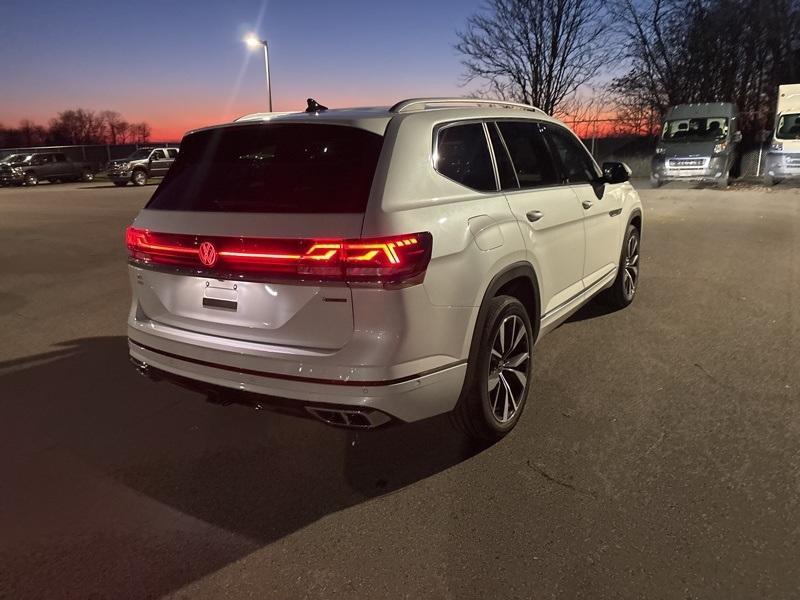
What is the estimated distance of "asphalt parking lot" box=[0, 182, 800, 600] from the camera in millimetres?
2406

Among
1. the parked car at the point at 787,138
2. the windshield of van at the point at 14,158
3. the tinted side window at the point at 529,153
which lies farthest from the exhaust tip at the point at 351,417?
the windshield of van at the point at 14,158

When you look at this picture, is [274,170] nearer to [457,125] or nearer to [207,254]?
[207,254]

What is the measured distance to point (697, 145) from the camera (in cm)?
2061

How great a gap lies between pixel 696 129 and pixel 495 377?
21285 millimetres

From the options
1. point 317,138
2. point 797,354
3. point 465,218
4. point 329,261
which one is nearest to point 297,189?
point 317,138

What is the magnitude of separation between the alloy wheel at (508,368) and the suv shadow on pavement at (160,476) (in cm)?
29

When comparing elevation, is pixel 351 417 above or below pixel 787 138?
below

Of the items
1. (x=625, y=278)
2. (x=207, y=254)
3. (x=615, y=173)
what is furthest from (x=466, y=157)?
(x=625, y=278)

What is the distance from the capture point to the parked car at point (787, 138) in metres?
19.8

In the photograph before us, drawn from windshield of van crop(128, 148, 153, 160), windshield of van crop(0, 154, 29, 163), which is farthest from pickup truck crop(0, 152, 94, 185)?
windshield of van crop(128, 148, 153, 160)

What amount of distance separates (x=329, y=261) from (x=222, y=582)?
4.34ft

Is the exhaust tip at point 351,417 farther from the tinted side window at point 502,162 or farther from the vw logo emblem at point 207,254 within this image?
the tinted side window at point 502,162

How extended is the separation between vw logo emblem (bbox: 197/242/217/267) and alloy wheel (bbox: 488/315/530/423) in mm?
1446

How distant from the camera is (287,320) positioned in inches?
107
